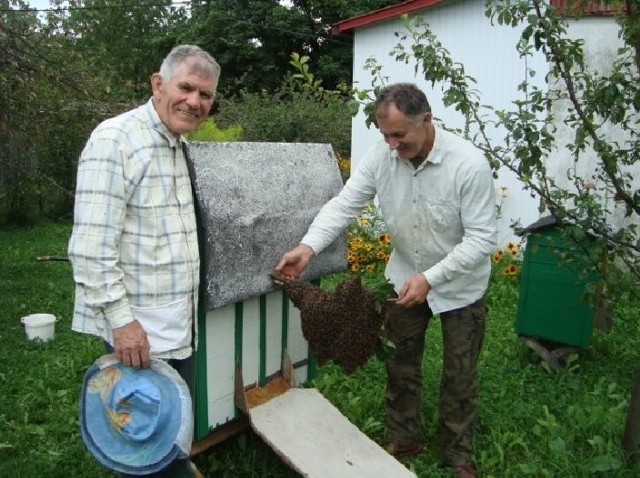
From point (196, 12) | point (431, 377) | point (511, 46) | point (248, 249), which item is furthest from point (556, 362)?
point (196, 12)

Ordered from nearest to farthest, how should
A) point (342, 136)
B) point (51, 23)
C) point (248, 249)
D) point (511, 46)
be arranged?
point (248, 249), point (51, 23), point (511, 46), point (342, 136)

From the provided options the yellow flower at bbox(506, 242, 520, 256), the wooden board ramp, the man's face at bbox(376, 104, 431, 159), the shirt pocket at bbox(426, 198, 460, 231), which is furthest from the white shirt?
the yellow flower at bbox(506, 242, 520, 256)

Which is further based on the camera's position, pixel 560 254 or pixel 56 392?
pixel 56 392

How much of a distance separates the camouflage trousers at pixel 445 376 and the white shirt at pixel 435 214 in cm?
15

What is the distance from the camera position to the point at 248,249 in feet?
9.09

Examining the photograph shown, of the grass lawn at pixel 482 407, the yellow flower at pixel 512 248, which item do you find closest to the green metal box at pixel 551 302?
the grass lawn at pixel 482 407

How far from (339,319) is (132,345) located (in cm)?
93

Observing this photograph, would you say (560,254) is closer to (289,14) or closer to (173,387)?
(173,387)

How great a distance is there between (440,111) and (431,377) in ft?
16.2

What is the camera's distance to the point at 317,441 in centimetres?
297

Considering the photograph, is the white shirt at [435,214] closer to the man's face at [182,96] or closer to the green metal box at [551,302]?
the man's face at [182,96]

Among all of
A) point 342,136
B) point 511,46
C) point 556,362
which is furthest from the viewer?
point 342,136

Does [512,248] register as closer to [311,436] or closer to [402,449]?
[402,449]

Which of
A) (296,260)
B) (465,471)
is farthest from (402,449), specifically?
(296,260)
